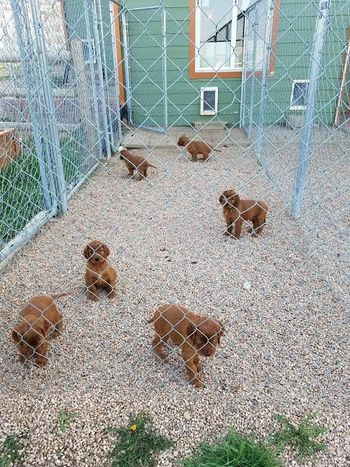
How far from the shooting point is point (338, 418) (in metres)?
1.88

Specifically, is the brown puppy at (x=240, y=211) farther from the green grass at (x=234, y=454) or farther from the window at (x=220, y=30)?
the window at (x=220, y=30)

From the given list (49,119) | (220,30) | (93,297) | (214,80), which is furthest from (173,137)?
(93,297)

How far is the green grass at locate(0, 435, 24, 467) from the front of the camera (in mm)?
1717

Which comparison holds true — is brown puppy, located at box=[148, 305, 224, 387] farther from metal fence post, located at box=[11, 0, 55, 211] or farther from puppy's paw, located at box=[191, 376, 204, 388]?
metal fence post, located at box=[11, 0, 55, 211]

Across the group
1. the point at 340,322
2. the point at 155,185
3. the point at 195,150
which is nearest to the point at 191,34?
the point at 195,150

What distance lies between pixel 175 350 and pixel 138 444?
0.64m

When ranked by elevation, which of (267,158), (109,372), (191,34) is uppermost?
(191,34)

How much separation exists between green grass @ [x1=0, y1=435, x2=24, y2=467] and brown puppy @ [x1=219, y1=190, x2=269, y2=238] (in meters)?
2.28

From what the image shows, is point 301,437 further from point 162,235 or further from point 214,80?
point 214,80

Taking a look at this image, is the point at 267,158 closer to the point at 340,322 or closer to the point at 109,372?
the point at 340,322

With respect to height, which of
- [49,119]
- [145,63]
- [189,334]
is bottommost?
[189,334]

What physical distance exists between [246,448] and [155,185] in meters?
4.06

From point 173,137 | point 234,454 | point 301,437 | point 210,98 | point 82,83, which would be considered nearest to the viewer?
point 234,454

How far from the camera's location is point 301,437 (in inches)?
70.6
